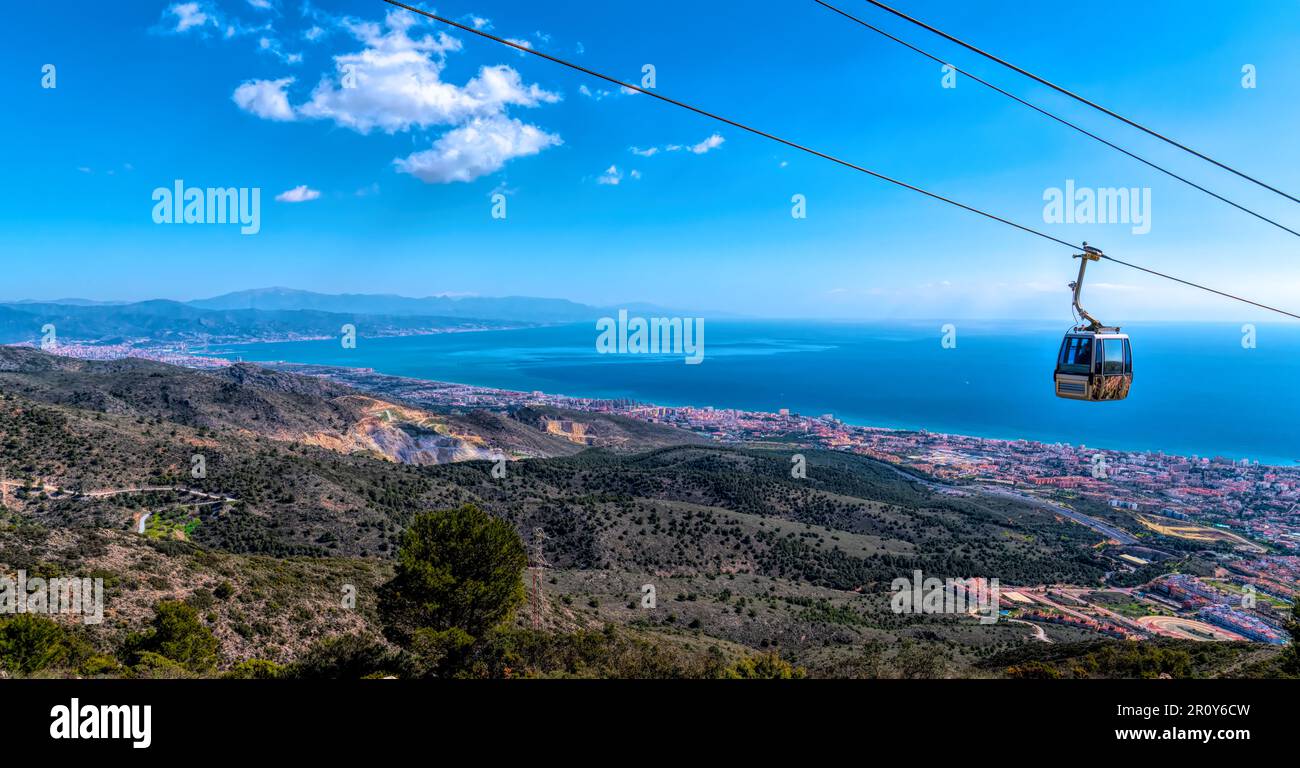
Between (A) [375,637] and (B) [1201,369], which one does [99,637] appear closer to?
(A) [375,637]

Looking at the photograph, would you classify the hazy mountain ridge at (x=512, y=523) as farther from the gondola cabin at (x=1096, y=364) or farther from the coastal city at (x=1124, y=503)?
the gondola cabin at (x=1096, y=364)

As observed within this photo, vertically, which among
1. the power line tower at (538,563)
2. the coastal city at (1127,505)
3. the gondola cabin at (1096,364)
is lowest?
the coastal city at (1127,505)

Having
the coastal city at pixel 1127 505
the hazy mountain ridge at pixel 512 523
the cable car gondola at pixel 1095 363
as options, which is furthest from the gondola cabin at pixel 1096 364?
the coastal city at pixel 1127 505

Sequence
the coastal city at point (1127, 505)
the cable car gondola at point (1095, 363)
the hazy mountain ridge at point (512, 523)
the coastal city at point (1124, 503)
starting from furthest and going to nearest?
the coastal city at point (1124, 503), the coastal city at point (1127, 505), the hazy mountain ridge at point (512, 523), the cable car gondola at point (1095, 363)

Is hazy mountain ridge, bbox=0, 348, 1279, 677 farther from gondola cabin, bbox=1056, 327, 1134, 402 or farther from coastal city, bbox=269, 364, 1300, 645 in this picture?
gondola cabin, bbox=1056, 327, 1134, 402

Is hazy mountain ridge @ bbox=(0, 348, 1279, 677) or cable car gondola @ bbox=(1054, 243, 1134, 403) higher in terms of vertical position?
cable car gondola @ bbox=(1054, 243, 1134, 403)

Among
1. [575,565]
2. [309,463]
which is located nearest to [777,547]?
[575,565]

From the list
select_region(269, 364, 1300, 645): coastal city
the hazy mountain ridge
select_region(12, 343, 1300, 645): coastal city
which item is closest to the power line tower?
the hazy mountain ridge
